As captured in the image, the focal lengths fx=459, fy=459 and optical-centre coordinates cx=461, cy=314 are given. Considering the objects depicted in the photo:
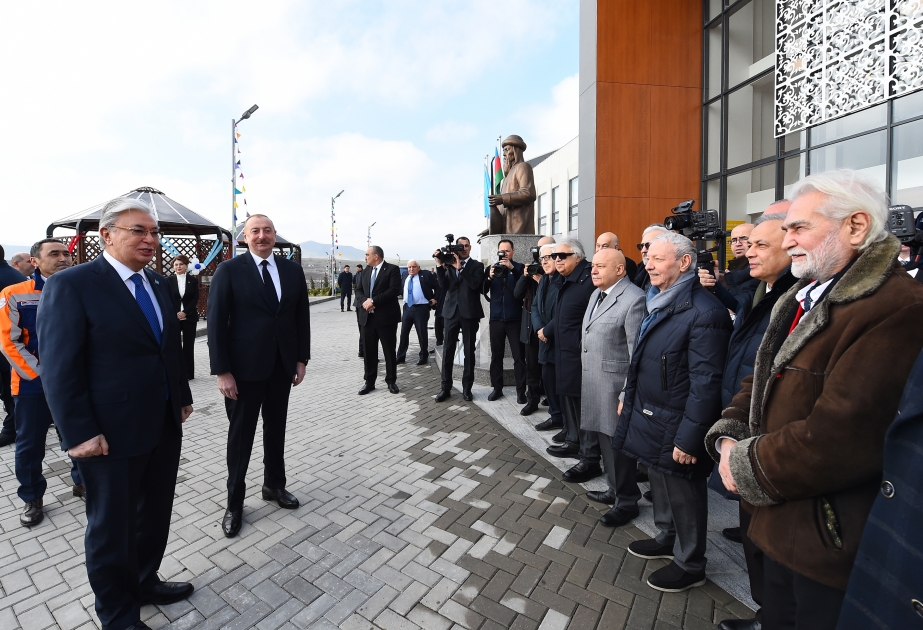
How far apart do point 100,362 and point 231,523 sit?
60.7 inches

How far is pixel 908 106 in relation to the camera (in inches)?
243

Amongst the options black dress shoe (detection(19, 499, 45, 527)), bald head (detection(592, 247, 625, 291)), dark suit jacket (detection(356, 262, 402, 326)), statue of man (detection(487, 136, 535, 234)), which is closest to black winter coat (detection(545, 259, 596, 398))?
bald head (detection(592, 247, 625, 291))

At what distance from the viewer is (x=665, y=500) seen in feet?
9.10

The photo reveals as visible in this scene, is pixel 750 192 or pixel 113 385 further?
pixel 750 192

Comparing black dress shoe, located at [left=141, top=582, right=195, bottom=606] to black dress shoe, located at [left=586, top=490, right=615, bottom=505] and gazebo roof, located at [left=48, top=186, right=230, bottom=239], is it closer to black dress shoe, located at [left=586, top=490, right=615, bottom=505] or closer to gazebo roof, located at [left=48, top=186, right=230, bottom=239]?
black dress shoe, located at [left=586, top=490, right=615, bottom=505]

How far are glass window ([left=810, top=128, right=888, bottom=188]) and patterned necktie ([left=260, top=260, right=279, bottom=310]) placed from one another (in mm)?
7227

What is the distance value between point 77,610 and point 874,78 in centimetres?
939

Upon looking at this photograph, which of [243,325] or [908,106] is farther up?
[908,106]

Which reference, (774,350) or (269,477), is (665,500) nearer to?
(774,350)

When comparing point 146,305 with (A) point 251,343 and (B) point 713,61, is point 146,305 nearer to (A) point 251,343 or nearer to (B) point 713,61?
(A) point 251,343

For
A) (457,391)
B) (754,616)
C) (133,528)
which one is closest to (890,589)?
(754,616)

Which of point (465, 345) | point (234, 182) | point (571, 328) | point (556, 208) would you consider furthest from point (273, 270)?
point (556, 208)

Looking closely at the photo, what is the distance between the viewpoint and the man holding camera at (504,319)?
5945mm

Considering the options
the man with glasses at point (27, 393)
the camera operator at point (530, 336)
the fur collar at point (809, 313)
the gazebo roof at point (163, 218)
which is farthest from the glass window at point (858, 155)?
the gazebo roof at point (163, 218)
